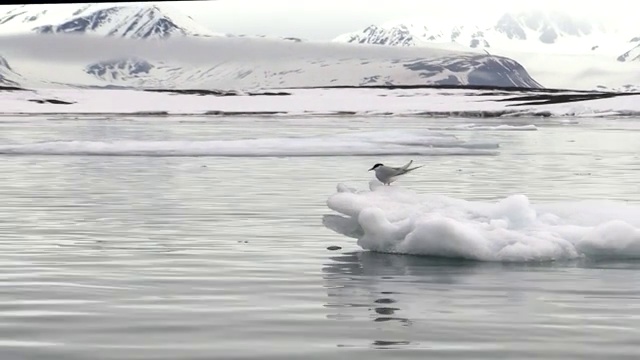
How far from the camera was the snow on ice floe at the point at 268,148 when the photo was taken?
35344 millimetres

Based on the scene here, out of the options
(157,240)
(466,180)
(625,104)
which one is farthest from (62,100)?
(157,240)

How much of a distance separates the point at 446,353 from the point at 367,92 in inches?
5552

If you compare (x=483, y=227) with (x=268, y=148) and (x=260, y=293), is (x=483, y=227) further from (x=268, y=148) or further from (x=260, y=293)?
(x=268, y=148)

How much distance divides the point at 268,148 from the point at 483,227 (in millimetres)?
24909

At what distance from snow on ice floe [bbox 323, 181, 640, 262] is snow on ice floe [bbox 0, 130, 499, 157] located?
22678mm

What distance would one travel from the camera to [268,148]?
36469 millimetres

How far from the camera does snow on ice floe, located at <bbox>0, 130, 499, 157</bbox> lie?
35.3 meters

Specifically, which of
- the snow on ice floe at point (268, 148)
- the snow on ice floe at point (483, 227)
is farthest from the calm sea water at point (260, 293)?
the snow on ice floe at point (268, 148)

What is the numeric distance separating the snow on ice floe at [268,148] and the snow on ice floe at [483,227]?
22678 mm

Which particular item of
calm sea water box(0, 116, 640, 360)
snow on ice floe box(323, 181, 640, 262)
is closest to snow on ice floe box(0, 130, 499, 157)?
calm sea water box(0, 116, 640, 360)

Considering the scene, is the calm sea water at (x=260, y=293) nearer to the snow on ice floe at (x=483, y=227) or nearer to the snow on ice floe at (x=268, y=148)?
the snow on ice floe at (x=483, y=227)

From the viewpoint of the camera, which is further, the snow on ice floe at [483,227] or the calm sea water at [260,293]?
the snow on ice floe at [483,227]

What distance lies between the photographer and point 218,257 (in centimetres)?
1211

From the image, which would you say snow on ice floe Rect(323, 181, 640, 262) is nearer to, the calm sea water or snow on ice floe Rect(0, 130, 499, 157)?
the calm sea water
